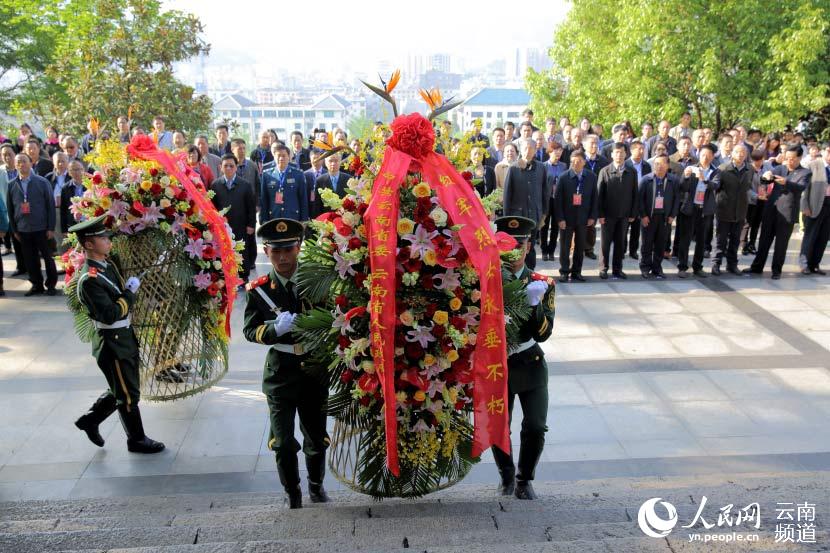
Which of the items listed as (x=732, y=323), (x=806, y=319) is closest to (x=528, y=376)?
(x=732, y=323)

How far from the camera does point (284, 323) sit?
4.20 meters

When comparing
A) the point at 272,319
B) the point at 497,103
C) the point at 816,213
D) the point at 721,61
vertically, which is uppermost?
the point at 497,103

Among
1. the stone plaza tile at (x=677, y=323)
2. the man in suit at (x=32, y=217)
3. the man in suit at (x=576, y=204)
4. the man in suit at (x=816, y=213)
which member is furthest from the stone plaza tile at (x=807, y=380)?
the man in suit at (x=32, y=217)

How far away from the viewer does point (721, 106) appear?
16.0 m

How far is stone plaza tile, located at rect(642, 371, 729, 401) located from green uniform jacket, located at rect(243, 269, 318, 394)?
11.6 ft

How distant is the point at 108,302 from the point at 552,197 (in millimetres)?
7283

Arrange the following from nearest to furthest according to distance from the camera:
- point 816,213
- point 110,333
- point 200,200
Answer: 1. point 110,333
2. point 200,200
3. point 816,213

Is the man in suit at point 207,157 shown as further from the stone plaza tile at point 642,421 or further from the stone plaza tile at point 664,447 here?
the stone plaza tile at point 664,447

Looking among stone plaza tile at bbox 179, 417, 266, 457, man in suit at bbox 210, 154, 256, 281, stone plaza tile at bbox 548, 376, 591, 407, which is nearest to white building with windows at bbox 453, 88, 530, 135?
man in suit at bbox 210, 154, 256, 281

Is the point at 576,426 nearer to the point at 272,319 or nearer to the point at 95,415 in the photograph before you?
the point at 272,319

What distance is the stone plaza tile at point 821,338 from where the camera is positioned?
25.4ft

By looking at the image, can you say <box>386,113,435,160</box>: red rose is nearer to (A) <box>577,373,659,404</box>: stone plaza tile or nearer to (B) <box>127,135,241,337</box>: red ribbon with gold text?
(B) <box>127,135,241,337</box>: red ribbon with gold text

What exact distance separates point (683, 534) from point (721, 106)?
48.6ft

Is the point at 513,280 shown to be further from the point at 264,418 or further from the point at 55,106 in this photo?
the point at 55,106
